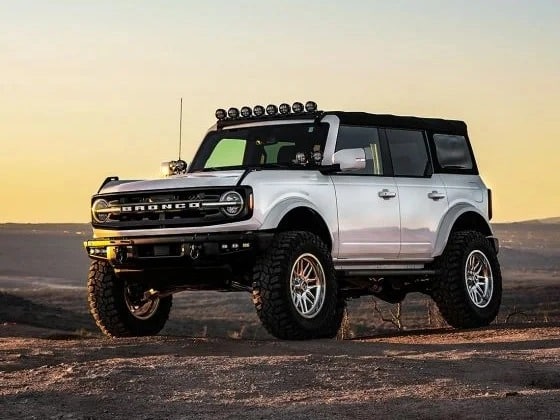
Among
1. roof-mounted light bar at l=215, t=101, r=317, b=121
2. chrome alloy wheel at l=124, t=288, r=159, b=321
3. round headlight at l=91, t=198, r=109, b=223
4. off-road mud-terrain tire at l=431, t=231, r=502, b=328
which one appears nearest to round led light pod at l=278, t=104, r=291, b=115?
roof-mounted light bar at l=215, t=101, r=317, b=121

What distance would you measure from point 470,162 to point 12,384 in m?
8.21

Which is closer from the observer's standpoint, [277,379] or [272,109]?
[277,379]

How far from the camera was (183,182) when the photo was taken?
1249 cm

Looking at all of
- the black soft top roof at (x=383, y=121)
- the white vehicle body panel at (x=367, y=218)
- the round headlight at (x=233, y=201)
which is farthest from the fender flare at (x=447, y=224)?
the round headlight at (x=233, y=201)

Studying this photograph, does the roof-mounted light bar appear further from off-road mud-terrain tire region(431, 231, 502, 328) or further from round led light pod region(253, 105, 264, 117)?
off-road mud-terrain tire region(431, 231, 502, 328)

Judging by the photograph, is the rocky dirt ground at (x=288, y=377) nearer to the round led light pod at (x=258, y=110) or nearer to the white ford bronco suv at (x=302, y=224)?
the white ford bronco suv at (x=302, y=224)

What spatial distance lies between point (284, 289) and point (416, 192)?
9.43 ft

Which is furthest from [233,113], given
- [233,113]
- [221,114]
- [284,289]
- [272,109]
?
[284,289]

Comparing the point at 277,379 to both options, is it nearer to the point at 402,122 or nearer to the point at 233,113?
the point at 233,113

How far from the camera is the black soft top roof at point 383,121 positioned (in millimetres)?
13820

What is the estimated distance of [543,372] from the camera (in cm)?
969

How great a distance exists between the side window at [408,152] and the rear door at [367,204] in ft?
0.87

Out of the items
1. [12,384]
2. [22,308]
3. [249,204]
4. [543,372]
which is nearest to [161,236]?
[249,204]

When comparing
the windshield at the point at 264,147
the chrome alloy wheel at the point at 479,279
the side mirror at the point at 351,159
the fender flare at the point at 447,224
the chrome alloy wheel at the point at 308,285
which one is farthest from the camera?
the chrome alloy wheel at the point at 479,279
